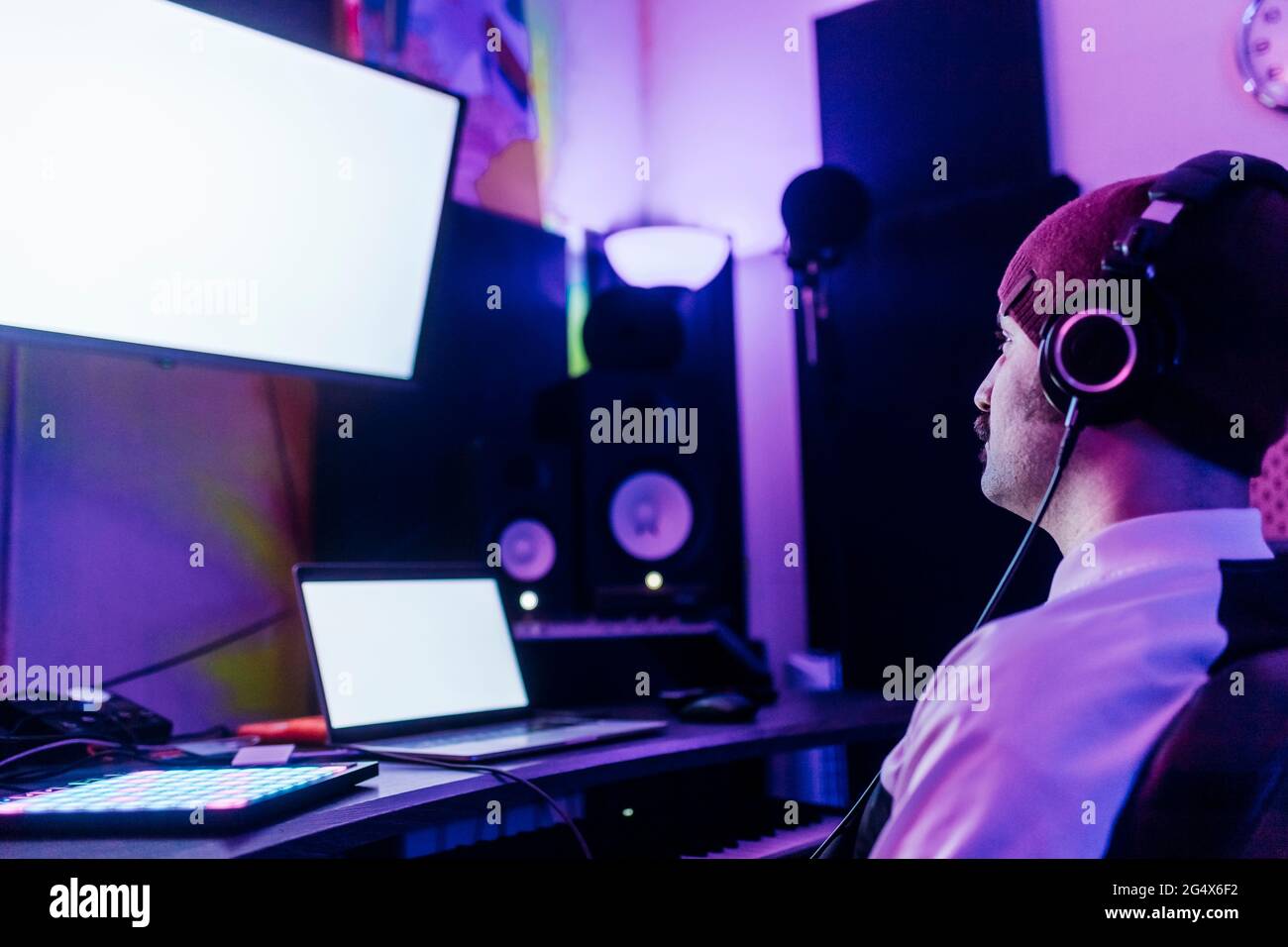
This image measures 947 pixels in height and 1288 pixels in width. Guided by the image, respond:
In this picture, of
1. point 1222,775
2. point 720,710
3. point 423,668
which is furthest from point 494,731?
point 1222,775

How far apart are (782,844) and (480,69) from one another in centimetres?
158

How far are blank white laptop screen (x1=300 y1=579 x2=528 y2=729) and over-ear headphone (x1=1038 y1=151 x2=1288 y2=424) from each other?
81 cm

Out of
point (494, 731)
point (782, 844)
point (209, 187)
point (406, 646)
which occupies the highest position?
point (209, 187)

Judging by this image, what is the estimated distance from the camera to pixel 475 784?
93 centimetres

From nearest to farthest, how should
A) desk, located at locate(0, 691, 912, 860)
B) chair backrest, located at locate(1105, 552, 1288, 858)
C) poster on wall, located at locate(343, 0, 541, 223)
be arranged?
chair backrest, located at locate(1105, 552, 1288, 858)
desk, located at locate(0, 691, 912, 860)
poster on wall, located at locate(343, 0, 541, 223)

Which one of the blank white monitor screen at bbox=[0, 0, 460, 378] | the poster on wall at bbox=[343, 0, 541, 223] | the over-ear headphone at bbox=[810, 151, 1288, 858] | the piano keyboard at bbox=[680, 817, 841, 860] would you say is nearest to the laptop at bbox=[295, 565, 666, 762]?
the piano keyboard at bbox=[680, 817, 841, 860]

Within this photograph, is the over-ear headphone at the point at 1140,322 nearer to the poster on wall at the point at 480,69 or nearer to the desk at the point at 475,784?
the desk at the point at 475,784

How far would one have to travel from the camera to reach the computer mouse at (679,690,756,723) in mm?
1321

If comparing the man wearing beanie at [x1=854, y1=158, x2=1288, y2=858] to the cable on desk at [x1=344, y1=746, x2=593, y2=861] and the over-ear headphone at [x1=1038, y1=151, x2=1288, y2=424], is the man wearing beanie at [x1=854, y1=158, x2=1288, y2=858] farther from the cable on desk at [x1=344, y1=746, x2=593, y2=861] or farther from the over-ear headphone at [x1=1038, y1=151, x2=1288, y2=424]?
the cable on desk at [x1=344, y1=746, x2=593, y2=861]

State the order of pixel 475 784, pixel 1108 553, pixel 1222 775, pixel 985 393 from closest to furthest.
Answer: pixel 1222 775
pixel 1108 553
pixel 475 784
pixel 985 393

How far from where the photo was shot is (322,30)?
5.80ft

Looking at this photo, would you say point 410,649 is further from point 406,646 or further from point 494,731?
point 494,731

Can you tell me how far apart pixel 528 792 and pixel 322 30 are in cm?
136

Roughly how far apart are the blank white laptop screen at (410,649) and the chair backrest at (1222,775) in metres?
0.82
